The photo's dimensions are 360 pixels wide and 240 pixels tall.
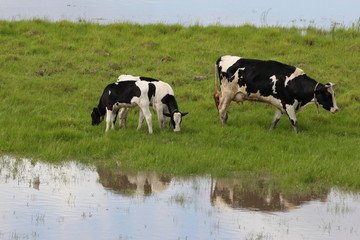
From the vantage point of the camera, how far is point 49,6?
3666 cm

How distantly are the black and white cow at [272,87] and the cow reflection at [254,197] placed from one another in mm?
4812

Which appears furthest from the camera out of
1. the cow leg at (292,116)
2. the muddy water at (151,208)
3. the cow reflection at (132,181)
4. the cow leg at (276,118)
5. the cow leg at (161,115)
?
the cow leg at (276,118)

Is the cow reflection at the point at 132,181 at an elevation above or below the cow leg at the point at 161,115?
below

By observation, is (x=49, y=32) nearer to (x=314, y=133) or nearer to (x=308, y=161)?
(x=314, y=133)

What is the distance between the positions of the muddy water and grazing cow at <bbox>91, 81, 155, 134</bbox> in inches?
120

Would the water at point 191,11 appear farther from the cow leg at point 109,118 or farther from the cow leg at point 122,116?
the cow leg at point 109,118

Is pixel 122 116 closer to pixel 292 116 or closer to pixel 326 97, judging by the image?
pixel 292 116

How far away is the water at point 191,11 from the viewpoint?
32.1 metres

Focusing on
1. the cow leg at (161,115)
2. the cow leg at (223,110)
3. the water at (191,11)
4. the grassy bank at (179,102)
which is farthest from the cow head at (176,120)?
the water at (191,11)

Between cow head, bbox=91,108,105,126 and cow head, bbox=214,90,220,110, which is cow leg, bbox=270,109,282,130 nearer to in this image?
cow head, bbox=214,90,220,110

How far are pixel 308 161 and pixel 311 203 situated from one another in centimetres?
225

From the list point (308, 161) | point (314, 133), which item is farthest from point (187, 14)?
point (308, 161)

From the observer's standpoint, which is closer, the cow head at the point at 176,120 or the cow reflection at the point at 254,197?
the cow reflection at the point at 254,197

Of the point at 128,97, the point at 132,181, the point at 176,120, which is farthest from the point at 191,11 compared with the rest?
the point at 132,181
